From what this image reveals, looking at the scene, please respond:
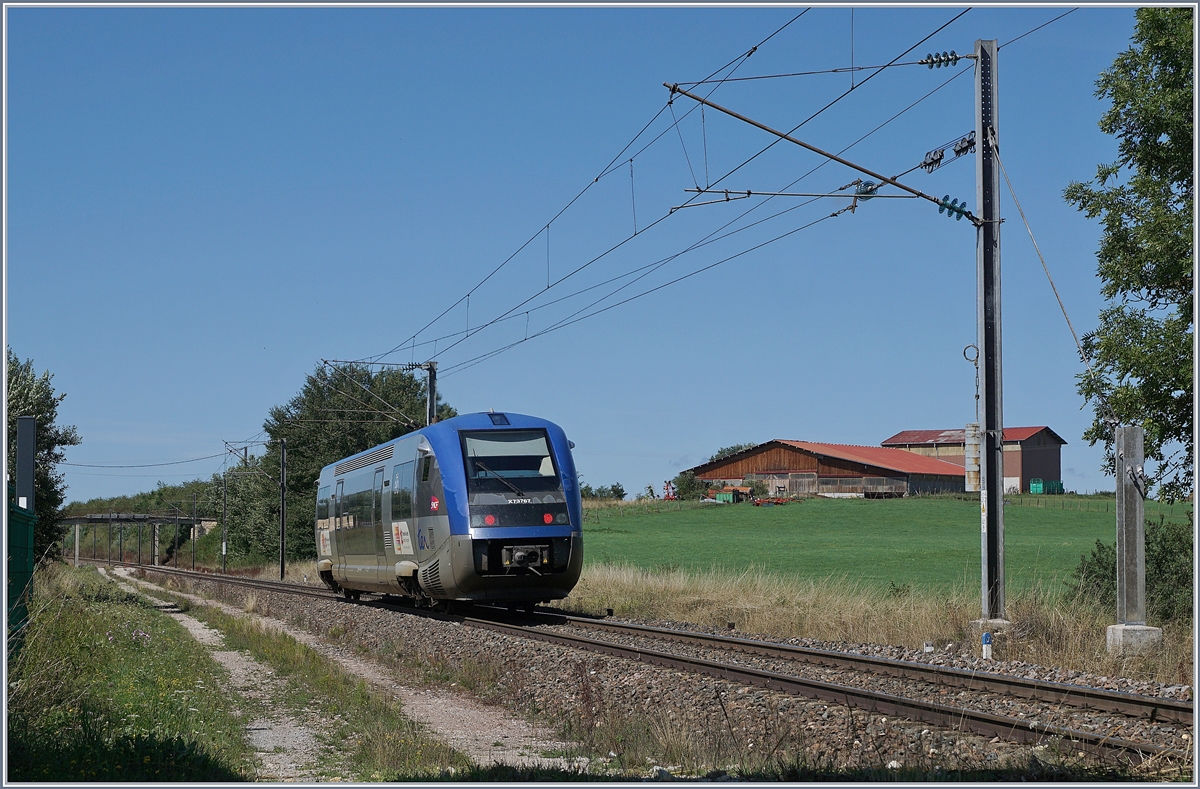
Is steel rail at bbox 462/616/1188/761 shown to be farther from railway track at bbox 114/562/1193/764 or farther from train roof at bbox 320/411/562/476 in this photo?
train roof at bbox 320/411/562/476

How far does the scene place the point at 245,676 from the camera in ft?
53.5

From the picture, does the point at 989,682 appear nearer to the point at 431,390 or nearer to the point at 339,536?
the point at 339,536

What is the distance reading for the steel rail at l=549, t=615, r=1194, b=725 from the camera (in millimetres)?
9469

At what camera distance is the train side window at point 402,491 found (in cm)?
2098

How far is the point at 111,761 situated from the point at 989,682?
7.98 metres

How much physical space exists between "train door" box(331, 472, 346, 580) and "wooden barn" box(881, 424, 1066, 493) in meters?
82.6

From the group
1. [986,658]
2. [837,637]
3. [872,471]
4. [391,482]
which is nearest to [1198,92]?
[986,658]

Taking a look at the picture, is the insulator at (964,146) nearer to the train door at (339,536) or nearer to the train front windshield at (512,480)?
the train front windshield at (512,480)

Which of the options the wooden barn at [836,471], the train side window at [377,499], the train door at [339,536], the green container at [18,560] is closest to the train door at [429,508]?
the train side window at [377,499]

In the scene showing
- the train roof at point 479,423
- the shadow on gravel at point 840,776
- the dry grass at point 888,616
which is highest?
the train roof at point 479,423

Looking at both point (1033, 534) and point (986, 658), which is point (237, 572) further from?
point (986, 658)

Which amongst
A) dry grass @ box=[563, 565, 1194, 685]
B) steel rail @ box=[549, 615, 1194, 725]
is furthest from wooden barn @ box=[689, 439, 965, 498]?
steel rail @ box=[549, 615, 1194, 725]

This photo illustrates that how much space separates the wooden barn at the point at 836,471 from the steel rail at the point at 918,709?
76.7 m

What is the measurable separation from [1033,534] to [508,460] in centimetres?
4818
